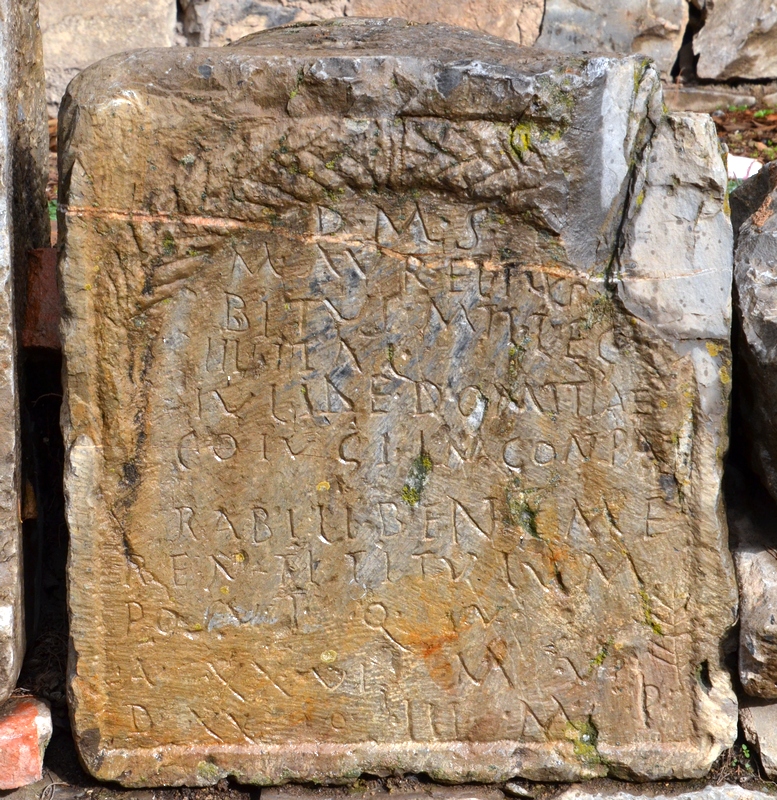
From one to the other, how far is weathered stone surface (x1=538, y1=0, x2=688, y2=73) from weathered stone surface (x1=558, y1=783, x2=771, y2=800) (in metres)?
3.55

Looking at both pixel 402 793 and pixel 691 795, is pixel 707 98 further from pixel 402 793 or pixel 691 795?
pixel 402 793

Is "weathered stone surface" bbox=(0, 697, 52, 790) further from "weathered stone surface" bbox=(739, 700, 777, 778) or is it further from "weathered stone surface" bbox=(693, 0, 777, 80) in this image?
"weathered stone surface" bbox=(693, 0, 777, 80)

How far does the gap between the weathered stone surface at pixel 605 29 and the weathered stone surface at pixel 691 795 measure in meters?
3.55

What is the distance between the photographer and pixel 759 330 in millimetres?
2398

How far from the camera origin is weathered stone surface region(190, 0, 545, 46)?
4.64 metres

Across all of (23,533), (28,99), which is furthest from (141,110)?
(23,533)

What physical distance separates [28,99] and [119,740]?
1.78 metres

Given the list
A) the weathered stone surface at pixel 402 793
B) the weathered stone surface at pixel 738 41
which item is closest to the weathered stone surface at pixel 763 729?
the weathered stone surface at pixel 402 793


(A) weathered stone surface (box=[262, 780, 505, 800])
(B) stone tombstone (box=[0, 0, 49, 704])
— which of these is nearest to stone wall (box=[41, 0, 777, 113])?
(B) stone tombstone (box=[0, 0, 49, 704])

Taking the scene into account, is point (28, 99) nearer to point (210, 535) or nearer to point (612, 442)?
point (210, 535)

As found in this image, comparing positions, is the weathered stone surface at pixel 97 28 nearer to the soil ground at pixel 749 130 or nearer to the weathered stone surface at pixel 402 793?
the soil ground at pixel 749 130

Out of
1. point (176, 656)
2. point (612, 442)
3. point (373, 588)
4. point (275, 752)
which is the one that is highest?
point (612, 442)

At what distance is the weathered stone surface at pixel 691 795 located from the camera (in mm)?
2502

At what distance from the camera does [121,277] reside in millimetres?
2262
